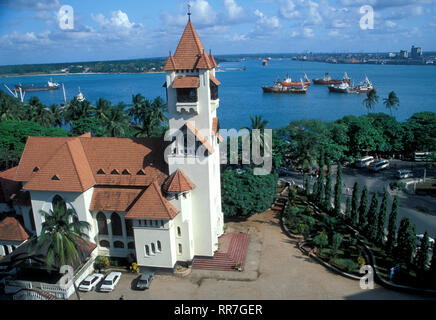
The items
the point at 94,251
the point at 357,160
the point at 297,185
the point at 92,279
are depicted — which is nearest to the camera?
the point at 92,279

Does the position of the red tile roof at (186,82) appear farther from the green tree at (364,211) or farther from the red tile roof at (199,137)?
the green tree at (364,211)

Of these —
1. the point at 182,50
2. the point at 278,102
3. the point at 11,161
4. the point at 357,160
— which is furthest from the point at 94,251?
the point at 278,102

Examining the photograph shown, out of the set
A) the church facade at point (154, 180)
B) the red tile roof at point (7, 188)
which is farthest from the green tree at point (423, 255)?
the red tile roof at point (7, 188)

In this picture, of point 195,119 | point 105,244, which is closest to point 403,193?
point 195,119

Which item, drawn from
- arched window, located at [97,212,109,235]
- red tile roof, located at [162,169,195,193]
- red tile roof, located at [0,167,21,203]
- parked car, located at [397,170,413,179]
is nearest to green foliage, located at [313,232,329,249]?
red tile roof, located at [162,169,195,193]

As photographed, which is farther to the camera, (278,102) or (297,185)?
(278,102)

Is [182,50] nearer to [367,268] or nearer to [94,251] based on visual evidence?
[94,251]
